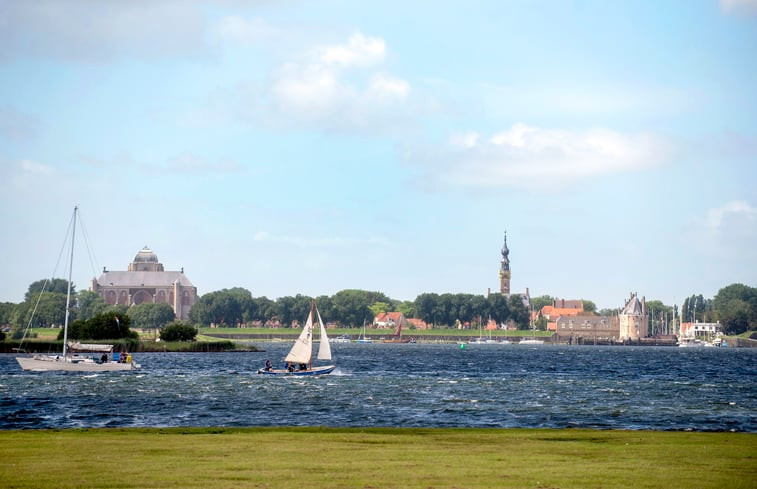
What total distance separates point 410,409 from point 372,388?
20384 millimetres

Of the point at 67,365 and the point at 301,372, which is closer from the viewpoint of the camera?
the point at 301,372

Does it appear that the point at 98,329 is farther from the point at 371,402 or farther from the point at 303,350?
the point at 371,402

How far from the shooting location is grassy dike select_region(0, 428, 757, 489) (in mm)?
23891

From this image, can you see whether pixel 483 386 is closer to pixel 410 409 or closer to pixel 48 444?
pixel 410 409

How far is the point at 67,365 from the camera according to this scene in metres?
103

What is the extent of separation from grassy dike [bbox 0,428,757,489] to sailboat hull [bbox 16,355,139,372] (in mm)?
68654

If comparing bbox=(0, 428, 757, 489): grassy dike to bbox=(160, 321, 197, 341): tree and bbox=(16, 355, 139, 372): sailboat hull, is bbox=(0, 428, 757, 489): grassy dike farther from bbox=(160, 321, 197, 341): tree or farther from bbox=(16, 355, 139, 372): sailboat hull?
bbox=(160, 321, 197, 341): tree

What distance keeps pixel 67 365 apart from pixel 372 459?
3233 inches

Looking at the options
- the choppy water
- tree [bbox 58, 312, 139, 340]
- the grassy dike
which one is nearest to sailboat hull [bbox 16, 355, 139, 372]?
the choppy water

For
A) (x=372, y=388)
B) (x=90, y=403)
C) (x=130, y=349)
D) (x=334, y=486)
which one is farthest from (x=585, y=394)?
(x=130, y=349)

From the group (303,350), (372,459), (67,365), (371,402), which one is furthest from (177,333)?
(372,459)

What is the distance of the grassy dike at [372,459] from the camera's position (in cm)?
2389

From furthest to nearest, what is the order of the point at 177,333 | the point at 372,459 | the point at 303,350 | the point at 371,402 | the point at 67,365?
the point at 177,333 < the point at 67,365 < the point at 303,350 < the point at 371,402 < the point at 372,459

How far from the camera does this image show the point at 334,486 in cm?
2308
